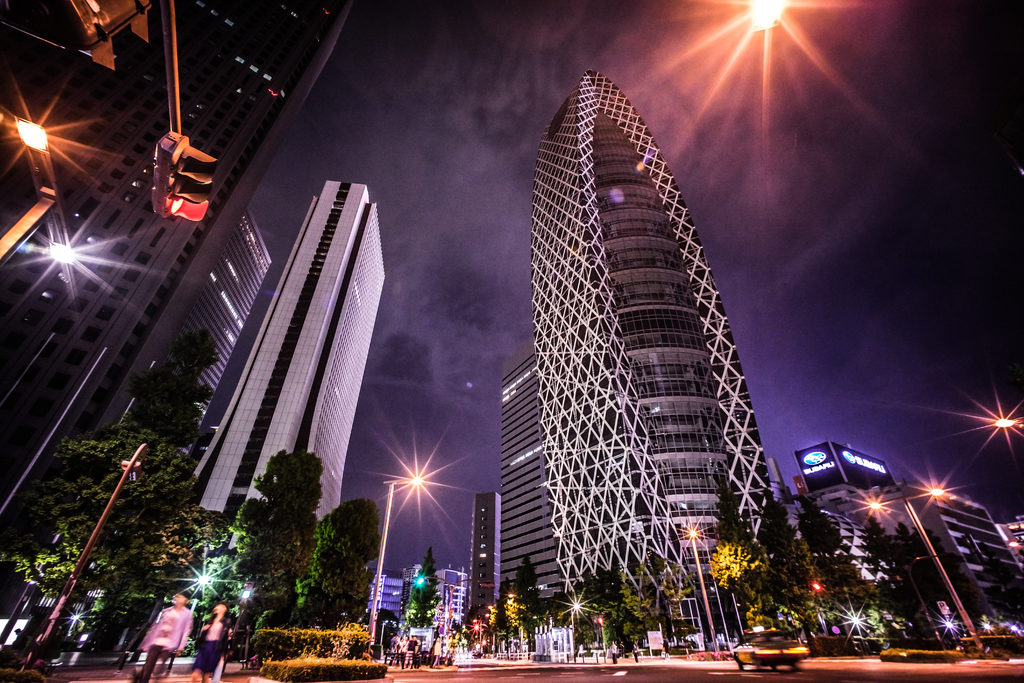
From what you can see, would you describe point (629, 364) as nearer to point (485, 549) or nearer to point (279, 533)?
point (279, 533)

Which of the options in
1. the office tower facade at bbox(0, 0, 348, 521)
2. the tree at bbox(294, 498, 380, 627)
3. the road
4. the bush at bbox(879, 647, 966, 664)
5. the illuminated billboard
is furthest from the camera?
the illuminated billboard

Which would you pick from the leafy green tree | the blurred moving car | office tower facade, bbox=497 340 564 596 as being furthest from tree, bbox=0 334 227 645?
office tower facade, bbox=497 340 564 596

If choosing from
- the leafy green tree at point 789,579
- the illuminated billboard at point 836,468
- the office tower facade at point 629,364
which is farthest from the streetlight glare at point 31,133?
the illuminated billboard at point 836,468

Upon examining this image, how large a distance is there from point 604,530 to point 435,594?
118 feet

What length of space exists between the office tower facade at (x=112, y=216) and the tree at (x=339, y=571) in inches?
1389

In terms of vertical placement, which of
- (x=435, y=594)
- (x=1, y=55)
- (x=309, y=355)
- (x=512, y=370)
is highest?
(x=512, y=370)

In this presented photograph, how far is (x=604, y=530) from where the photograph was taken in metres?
78.0

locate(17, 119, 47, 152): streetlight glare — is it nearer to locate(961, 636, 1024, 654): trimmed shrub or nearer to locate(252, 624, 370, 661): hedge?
locate(252, 624, 370, 661): hedge

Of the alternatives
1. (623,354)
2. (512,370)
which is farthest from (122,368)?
(512,370)

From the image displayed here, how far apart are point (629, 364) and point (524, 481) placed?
69.1m

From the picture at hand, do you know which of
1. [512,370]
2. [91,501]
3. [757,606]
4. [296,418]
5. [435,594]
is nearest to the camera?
[91,501]

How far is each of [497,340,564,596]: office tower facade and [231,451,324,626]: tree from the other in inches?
3245

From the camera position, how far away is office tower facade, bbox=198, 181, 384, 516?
7188 cm

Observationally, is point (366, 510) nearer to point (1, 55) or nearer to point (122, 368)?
point (1, 55)
